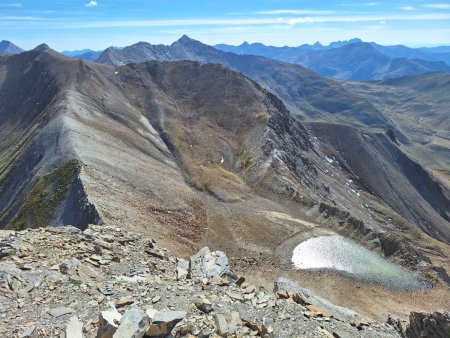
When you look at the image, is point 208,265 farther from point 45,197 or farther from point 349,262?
point 45,197

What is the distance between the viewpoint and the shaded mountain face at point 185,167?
61.9 meters

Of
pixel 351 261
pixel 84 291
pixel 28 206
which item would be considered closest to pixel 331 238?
pixel 351 261

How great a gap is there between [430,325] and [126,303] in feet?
76.0

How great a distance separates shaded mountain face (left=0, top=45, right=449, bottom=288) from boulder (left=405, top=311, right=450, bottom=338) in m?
28.0

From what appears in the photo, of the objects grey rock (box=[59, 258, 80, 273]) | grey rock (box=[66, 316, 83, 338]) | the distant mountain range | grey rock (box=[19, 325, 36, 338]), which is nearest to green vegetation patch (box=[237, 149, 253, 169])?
the distant mountain range

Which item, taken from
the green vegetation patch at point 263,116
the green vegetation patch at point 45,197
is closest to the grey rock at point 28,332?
the green vegetation patch at point 45,197

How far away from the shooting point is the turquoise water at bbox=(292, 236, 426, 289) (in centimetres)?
5791

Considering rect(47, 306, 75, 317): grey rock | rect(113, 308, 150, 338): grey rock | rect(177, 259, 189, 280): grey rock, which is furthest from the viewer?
rect(177, 259, 189, 280): grey rock

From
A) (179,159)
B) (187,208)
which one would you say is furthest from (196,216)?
(179,159)

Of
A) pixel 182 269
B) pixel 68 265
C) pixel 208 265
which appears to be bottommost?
pixel 208 265

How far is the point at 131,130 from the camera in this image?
98.2 metres

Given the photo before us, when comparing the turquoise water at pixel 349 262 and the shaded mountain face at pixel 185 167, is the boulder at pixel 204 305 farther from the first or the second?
the turquoise water at pixel 349 262

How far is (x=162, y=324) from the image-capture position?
18.7m

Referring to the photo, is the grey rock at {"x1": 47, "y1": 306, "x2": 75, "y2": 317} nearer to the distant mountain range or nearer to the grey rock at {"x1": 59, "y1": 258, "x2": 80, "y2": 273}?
the grey rock at {"x1": 59, "y1": 258, "x2": 80, "y2": 273}
